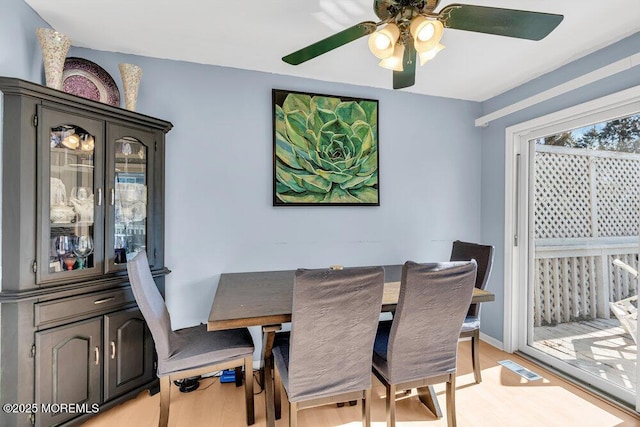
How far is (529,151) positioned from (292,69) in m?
2.22

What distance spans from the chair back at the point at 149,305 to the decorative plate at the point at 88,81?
1136 millimetres

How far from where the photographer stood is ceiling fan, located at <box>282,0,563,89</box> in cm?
116

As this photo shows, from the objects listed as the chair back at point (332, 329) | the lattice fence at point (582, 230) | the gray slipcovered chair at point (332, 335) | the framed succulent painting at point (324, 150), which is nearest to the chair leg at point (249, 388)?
the gray slipcovered chair at point (332, 335)

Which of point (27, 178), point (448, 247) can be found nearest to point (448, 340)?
point (448, 247)

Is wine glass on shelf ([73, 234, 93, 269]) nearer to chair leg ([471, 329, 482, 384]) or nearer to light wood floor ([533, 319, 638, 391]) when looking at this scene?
chair leg ([471, 329, 482, 384])

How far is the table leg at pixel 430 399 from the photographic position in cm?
184

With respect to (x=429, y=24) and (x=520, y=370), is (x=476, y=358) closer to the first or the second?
(x=520, y=370)

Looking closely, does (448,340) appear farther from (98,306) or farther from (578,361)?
(98,306)

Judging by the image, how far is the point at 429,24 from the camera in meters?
1.16

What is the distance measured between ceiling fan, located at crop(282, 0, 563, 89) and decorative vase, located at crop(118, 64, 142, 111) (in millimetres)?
1408

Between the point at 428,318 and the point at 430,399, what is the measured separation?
2.55 feet

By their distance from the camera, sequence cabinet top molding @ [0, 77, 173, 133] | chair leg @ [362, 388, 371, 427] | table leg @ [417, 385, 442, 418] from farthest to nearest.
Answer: table leg @ [417, 385, 442, 418] → chair leg @ [362, 388, 371, 427] → cabinet top molding @ [0, 77, 173, 133]

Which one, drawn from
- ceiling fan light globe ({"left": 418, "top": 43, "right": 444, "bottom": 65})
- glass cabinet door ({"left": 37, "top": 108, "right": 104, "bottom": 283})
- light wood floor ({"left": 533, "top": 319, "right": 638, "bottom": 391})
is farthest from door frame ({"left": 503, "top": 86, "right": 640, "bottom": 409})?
glass cabinet door ({"left": 37, "top": 108, "right": 104, "bottom": 283})

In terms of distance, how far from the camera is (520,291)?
105 inches
